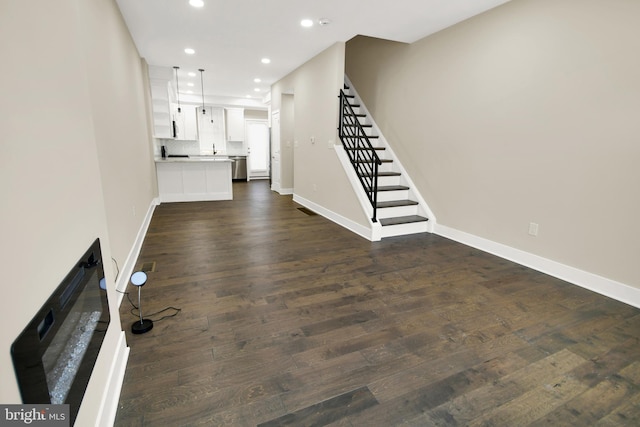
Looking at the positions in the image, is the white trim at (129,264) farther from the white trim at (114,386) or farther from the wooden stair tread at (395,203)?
the wooden stair tread at (395,203)

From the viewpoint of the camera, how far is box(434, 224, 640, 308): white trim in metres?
2.71

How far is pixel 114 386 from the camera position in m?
1.60

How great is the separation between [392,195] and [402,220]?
51cm

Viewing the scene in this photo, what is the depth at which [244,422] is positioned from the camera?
150 cm

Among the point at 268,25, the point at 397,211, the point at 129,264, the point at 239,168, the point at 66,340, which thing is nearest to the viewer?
the point at 66,340

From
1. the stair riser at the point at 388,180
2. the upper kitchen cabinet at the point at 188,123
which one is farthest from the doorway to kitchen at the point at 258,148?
the stair riser at the point at 388,180

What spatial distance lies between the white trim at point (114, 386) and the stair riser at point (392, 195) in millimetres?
3787

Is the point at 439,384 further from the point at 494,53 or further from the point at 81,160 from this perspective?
the point at 494,53

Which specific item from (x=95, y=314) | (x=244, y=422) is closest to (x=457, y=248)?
(x=244, y=422)

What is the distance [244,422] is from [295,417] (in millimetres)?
240

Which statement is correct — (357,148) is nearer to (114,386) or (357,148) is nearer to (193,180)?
(193,180)

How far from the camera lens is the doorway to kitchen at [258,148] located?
36.6 ft

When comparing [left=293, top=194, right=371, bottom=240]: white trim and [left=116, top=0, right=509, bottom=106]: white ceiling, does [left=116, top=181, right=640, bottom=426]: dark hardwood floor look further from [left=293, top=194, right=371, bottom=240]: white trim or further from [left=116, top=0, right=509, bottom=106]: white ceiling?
[left=116, top=0, right=509, bottom=106]: white ceiling

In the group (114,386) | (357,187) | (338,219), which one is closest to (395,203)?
(357,187)
